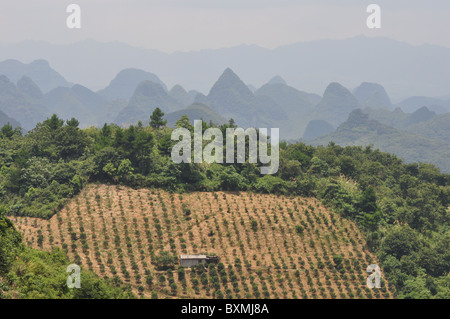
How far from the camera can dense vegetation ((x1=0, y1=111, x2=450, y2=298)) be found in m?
26.8

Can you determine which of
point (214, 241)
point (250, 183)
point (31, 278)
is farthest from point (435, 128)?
point (31, 278)

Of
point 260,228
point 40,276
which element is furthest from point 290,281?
point 40,276

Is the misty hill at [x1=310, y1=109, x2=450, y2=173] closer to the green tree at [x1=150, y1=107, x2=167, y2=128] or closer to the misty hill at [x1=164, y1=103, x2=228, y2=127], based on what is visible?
the misty hill at [x1=164, y1=103, x2=228, y2=127]

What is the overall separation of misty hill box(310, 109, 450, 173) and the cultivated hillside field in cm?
10696

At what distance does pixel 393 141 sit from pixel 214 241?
415ft

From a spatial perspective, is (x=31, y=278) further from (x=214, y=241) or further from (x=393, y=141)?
(x=393, y=141)

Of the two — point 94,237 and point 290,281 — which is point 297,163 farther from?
point 94,237

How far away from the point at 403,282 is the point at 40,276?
1841 centimetres

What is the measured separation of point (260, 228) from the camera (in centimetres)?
2742

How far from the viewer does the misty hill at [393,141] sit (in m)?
130

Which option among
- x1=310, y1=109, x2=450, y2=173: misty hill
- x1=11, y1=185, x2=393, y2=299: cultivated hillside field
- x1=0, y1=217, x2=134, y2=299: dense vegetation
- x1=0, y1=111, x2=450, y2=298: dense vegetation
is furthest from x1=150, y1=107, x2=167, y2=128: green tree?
x1=310, y1=109, x2=450, y2=173: misty hill

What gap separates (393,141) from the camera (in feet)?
463

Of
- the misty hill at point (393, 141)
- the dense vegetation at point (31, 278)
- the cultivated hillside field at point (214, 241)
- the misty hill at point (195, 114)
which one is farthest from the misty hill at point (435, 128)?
the dense vegetation at point (31, 278)
